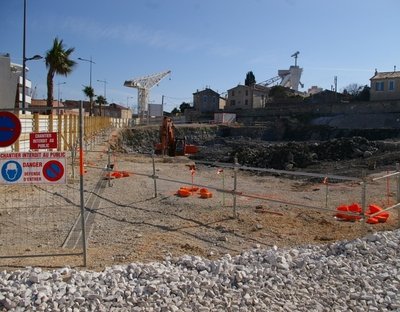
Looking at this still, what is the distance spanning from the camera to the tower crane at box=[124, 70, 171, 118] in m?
101

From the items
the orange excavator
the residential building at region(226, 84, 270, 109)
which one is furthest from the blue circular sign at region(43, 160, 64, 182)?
the residential building at region(226, 84, 270, 109)

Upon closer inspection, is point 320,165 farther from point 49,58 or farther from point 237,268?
point 237,268

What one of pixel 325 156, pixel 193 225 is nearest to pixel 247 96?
pixel 325 156

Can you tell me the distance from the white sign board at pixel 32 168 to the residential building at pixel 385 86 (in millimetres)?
66541

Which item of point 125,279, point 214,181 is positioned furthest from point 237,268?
point 214,181

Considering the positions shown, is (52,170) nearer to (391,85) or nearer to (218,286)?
(218,286)

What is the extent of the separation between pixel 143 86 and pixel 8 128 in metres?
100

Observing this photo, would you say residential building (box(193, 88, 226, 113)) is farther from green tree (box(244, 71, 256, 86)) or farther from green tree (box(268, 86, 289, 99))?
green tree (box(244, 71, 256, 86))

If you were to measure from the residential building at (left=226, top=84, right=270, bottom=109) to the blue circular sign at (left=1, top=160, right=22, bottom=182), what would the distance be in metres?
90.9

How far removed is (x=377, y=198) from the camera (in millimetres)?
15344

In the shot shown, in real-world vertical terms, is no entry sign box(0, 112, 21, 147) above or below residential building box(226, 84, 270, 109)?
below

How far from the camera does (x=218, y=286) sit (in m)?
5.57

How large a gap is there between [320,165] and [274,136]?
116 feet

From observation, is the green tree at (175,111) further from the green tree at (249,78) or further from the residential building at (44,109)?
the residential building at (44,109)
